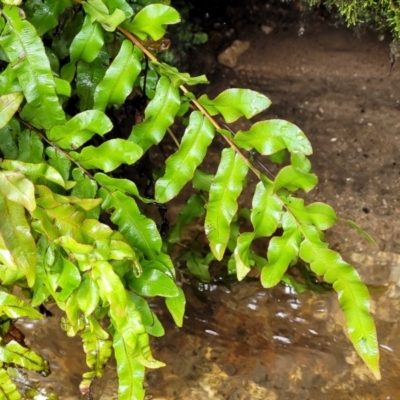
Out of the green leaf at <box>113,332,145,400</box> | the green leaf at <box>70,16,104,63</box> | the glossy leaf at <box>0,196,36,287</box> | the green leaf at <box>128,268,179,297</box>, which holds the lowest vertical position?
the green leaf at <box>113,332,145,400</box>

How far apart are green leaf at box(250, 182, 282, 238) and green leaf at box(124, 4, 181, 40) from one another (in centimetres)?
44

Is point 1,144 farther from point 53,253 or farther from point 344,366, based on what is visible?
point 344,366

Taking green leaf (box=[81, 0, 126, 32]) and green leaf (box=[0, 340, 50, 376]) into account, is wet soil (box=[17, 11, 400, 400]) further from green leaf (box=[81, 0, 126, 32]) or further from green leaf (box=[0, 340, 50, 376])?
green leaf (box=[81, 0, 126, 32])

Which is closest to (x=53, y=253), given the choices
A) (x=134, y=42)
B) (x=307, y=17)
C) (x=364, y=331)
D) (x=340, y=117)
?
(x=134, y=42)

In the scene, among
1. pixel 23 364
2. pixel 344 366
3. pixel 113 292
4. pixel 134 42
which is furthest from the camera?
pixel 344 366

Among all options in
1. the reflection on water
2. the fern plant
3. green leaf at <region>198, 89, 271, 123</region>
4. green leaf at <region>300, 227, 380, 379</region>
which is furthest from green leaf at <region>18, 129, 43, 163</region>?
the reflection on water

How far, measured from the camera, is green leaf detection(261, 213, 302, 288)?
124 cm

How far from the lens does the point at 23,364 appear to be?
143 centimetres

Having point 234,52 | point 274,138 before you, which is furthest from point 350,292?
point 234,52

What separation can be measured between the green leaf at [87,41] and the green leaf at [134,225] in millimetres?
346

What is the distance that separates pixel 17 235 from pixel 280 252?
60 centimetres

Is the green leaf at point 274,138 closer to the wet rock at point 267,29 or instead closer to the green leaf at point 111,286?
the green leaf at point 111,286

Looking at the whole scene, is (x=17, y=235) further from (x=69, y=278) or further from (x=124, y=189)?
(x=124, y=189)

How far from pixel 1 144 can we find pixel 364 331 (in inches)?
39.8
